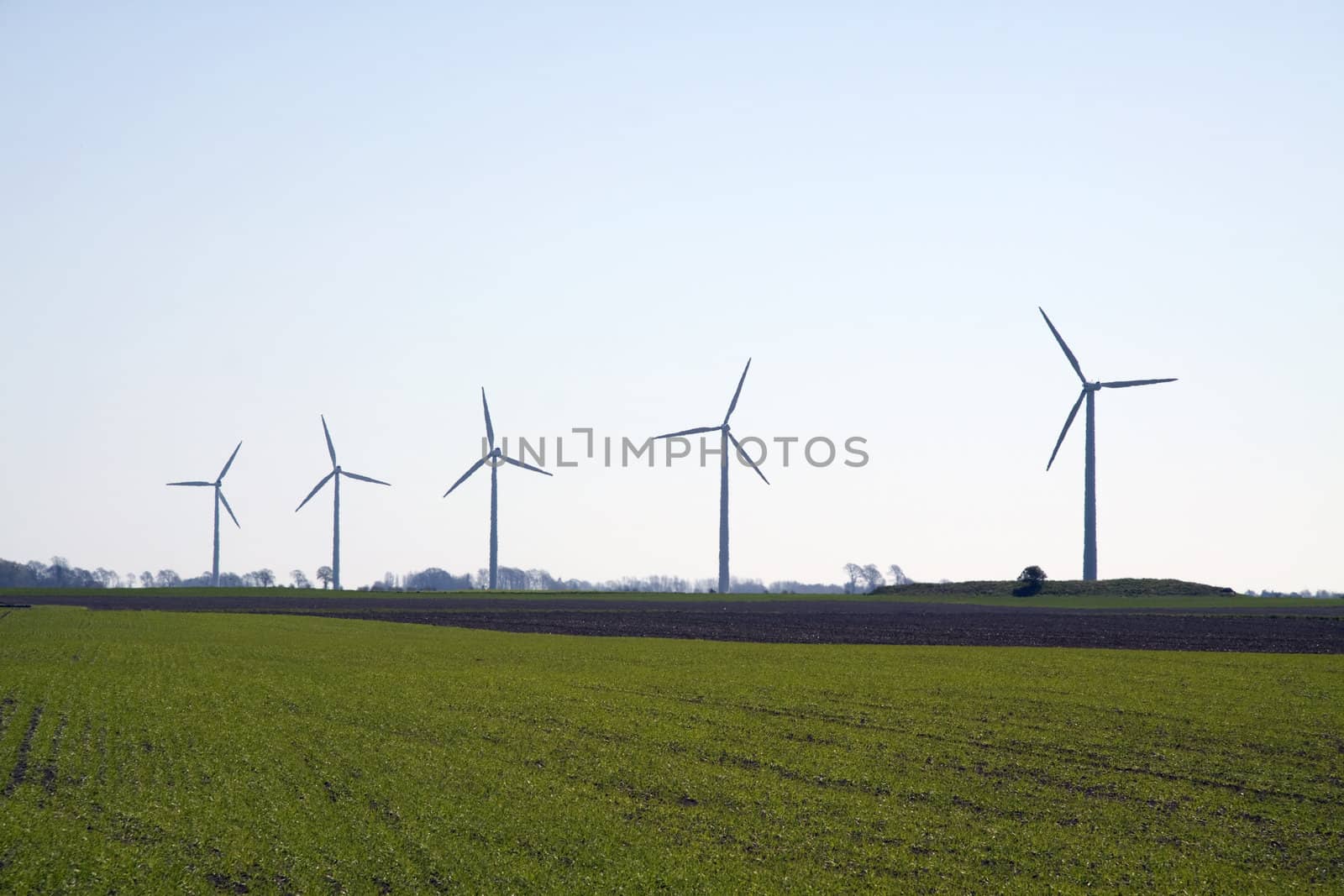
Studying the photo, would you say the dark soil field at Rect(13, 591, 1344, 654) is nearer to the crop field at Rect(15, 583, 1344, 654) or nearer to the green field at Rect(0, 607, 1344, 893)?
the crop field at Rect(15, 583, 1344, 654)

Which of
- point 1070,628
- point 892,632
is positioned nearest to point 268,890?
point 892,632

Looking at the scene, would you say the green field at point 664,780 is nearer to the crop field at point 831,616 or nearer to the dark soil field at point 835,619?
the dark soil field at point 835,619

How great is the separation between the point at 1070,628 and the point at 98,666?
55.0 metres

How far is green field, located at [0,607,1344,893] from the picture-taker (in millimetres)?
19500

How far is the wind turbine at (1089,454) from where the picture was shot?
12825 cm

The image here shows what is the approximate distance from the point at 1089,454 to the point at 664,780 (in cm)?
11045

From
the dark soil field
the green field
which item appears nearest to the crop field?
the dark soil field

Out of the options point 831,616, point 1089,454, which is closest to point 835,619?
point 831,616

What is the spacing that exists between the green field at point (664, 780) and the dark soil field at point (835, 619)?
839 inches

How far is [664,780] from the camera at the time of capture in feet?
85.4

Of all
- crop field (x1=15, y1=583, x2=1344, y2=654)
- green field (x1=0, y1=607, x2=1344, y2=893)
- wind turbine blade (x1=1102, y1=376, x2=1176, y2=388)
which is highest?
wind turbine blade (x1=1102, y1=376, x2=1176, y2=388)

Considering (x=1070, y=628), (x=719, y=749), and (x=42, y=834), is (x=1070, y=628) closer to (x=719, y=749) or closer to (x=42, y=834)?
(x=719, y=749)

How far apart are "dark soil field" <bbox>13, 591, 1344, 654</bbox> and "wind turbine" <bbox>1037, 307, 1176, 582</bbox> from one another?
1513 cm

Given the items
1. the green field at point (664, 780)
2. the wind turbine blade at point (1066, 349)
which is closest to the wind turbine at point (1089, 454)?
the wind turbine blade at point (1066, 349)
